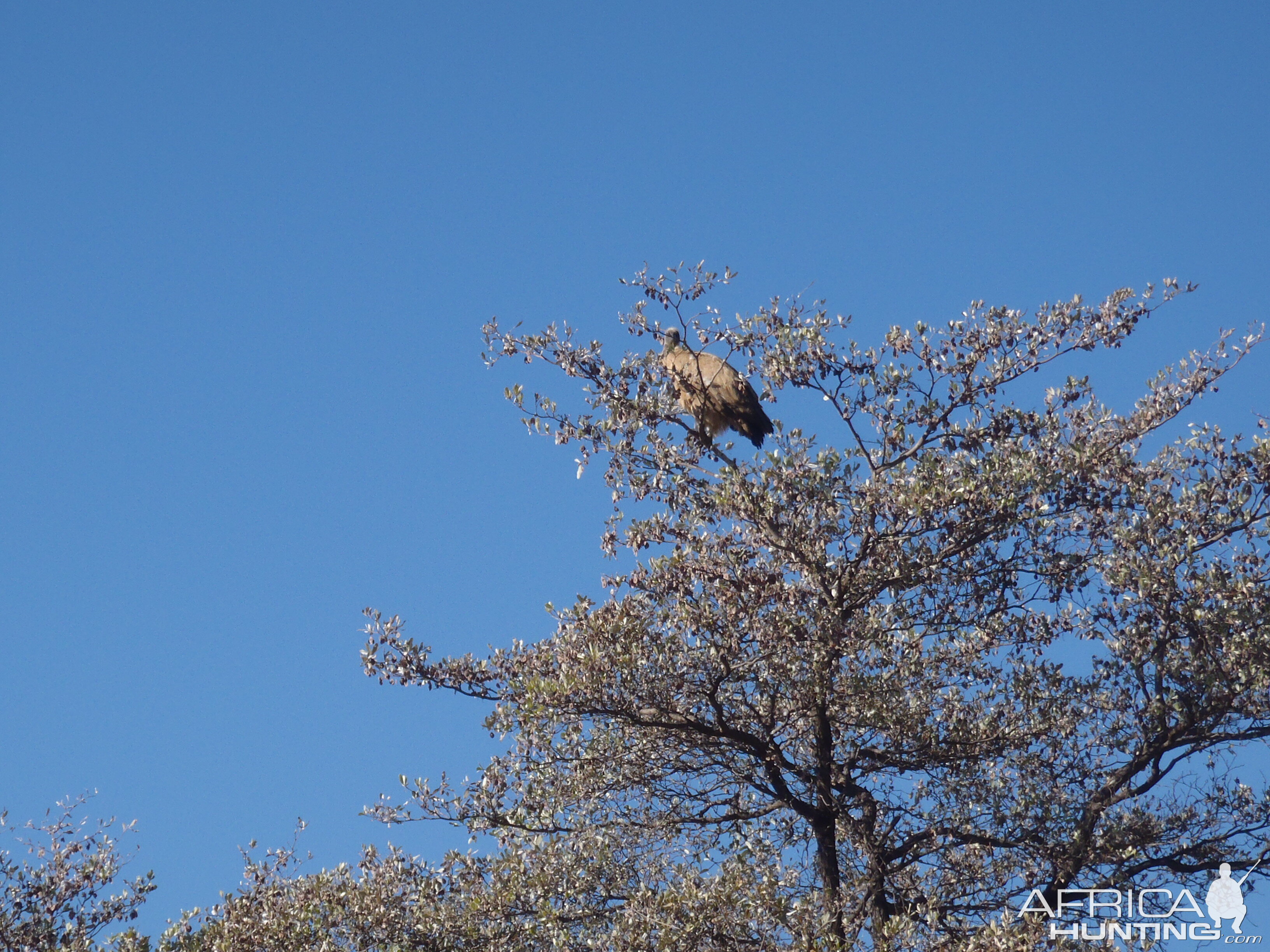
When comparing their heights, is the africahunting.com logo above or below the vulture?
below

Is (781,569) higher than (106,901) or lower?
higher

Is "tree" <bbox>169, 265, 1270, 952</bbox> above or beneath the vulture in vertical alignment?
beneath

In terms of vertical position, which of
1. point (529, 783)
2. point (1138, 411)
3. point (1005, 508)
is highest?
point (1138, 411)

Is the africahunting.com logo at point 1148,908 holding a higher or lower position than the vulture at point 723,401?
lower

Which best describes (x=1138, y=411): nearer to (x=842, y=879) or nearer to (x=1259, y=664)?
(x=1259, y=664)

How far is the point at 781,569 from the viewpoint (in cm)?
1009

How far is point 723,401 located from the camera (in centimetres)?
1362

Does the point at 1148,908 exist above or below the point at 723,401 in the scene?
below

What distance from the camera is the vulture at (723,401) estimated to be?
11734 millimetres

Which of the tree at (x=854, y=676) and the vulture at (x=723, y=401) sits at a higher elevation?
the vulture at (x=723, y=401)

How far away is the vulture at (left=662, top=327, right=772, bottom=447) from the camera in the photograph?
1173 centimetres

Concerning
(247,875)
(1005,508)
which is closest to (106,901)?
(247,875)

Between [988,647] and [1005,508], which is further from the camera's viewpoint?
[988,647]

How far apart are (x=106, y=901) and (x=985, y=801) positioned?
7.02 metres
